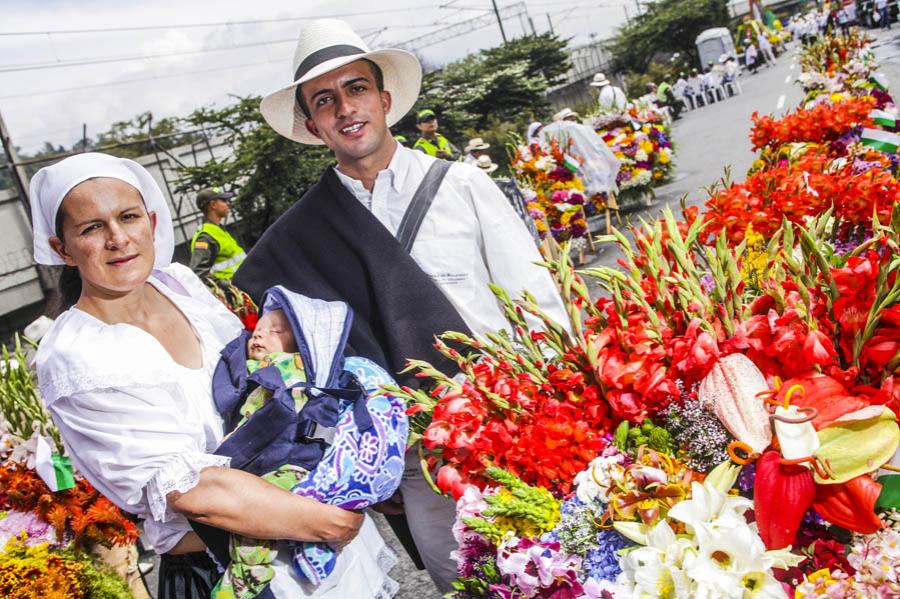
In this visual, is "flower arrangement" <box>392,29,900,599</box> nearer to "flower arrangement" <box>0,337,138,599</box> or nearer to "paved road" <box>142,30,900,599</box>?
"flower arrangement" <box>0,337,138,599</box>

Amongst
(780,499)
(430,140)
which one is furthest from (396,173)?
(430,140)

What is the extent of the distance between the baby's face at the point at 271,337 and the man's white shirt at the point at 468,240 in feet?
1.66

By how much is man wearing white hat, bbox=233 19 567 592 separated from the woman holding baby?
441 mm

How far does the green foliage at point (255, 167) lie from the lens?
14.9m

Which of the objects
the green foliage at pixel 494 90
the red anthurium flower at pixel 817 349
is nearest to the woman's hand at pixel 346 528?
the red anthurium flower at pixel 817 349

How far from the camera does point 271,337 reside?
207 cm

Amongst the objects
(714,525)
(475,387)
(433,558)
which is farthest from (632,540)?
(433,558)

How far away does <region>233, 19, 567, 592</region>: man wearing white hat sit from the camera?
224 cm

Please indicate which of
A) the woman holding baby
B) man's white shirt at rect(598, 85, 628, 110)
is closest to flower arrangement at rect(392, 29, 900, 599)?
the woman holding baby

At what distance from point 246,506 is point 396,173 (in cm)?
120

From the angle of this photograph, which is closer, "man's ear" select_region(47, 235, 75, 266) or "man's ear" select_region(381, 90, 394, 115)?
"man's ear" select_region(47, 235, 75, 266)

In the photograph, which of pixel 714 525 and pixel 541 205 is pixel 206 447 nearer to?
pixel 714 525

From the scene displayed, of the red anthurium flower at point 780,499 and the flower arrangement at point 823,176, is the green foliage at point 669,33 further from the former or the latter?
the red anthurium flower at point 780,499

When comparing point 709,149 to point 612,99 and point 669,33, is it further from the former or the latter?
point 669,33
